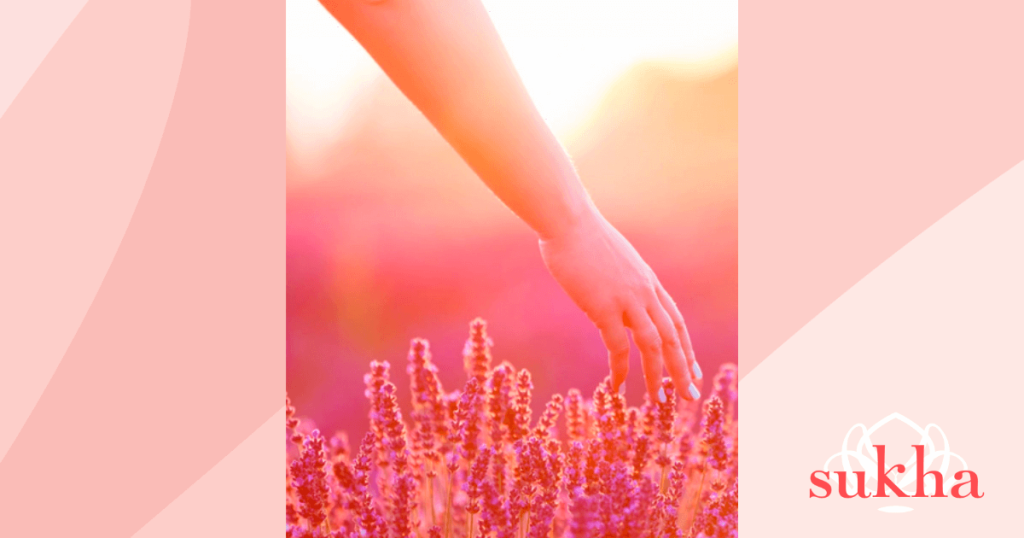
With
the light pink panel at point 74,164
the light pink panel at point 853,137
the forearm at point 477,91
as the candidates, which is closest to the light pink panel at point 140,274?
the light pink panel at point 74,164

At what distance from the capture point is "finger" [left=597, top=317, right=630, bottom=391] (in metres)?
1.60

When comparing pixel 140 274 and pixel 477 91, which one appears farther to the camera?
pixel 140 274

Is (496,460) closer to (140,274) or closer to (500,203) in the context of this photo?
(500,203)

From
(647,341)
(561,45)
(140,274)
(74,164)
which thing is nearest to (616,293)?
(647,341)

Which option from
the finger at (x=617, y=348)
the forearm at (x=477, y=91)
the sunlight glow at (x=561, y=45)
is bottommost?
the finger at (x=617, y=348)

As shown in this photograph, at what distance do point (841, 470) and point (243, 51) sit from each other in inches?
67.8

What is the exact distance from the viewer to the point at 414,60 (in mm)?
1535

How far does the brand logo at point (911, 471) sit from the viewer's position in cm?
166

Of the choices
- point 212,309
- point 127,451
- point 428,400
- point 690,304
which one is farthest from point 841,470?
point 127,451

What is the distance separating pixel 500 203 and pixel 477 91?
11.1 inches

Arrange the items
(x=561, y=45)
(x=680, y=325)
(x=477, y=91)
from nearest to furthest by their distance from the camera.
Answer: (x=477, y=91)
(x=680, y=325)
(x=561, y=45)

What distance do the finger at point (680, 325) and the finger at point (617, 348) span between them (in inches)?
4.3

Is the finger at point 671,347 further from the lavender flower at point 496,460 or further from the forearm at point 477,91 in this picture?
the forearm at point 477,91

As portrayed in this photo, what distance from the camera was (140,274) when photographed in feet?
5.76
